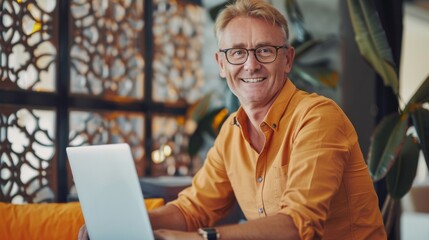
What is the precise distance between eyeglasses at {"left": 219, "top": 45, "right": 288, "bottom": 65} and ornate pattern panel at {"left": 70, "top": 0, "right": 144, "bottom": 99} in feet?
4.66

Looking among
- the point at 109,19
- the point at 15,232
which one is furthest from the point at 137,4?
the point at 15,232

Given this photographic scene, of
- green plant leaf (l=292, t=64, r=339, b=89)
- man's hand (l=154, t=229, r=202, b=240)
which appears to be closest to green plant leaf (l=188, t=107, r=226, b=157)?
green plant leaf (l=292, t=64, r=339, b=89)

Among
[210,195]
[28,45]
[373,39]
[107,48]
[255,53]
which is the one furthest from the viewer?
[107,48]

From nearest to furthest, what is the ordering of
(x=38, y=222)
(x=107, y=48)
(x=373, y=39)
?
(x=38, y=222), (x=373, y=39), (x=107, y=48)

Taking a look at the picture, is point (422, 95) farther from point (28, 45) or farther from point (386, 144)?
point (28, 45)

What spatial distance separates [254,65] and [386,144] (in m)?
1.32

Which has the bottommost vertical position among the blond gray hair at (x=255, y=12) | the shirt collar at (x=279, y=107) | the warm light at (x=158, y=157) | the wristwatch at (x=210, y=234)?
the warm light at (x=158, y=157)

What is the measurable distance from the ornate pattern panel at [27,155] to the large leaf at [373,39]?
1.63m

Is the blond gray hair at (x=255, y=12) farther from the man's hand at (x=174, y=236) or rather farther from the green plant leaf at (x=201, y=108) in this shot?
the green plant leaf at (x=201, y=108)

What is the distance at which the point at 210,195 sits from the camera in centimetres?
212

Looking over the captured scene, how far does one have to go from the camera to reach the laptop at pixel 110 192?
57.6 inches

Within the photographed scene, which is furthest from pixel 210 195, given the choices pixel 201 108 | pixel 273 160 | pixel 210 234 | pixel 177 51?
pixel 177 51

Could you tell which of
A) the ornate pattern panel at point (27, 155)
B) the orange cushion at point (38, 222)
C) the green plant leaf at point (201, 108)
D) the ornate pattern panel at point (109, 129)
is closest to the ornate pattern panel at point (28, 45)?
the ornate pattern panel at point (27, 155)

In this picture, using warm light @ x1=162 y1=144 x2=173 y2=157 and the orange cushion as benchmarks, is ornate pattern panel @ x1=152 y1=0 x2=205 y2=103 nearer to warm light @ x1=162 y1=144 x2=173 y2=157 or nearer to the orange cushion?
warm light @ x1=162 y1=144 x2=173 y2=157
